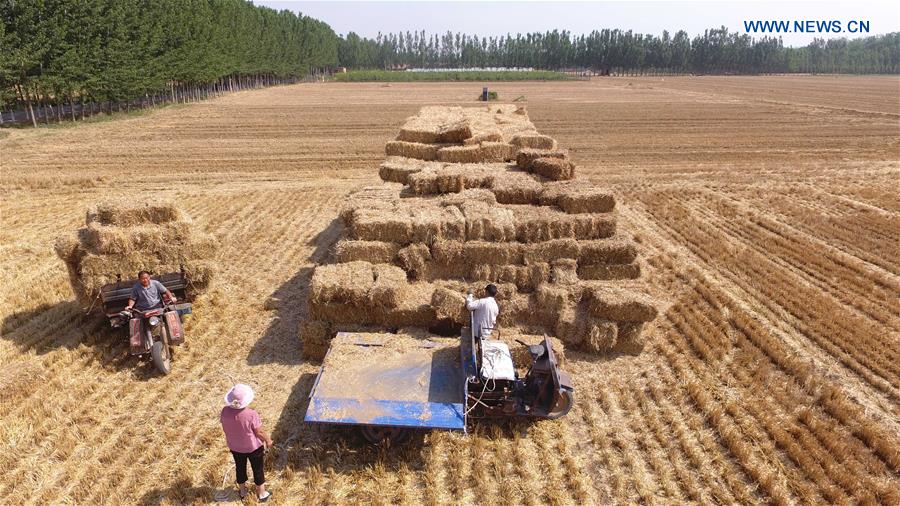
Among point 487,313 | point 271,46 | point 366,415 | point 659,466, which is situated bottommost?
point 659,466

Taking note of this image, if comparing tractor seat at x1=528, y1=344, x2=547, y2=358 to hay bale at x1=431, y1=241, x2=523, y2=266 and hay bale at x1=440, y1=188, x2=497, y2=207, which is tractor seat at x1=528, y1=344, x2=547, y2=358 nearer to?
hay bale at x1=431, y1=241, x2=523, y2=266

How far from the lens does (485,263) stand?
11.3m

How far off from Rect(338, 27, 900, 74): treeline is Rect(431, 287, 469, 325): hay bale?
548 feet

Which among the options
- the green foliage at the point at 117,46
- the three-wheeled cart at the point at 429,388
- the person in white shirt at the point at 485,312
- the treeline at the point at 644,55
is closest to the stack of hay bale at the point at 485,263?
the person in white shirt at the point at 485,312

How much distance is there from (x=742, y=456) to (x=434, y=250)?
679 cm

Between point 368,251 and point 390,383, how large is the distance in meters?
3.98

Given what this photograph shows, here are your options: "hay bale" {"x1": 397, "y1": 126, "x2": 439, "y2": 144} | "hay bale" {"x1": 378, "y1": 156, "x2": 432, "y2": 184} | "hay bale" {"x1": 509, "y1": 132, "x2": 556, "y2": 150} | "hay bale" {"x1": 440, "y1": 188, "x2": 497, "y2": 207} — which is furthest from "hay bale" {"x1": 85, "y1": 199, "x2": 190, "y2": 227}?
"hay bale" {"x1": 509, "y1": 132, "x2": 556, "y2": 150}

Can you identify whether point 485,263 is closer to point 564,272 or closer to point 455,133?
point 564,272

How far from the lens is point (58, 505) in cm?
662

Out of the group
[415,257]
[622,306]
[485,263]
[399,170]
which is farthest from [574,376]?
[399,170]

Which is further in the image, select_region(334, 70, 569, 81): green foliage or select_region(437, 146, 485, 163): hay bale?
select_region(334, 70, 569, 81): green foliage

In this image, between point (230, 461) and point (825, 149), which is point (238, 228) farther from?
point (825, 149)

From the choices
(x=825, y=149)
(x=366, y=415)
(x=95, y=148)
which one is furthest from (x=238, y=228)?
(x=825, y=149)

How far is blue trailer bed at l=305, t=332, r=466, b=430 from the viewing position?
7227mm
